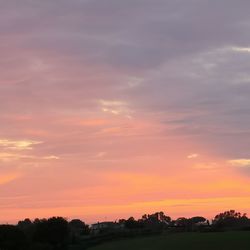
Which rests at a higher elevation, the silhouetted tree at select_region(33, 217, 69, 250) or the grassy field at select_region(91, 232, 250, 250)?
the silhouetted tree at select_region(33, 217, 69, 250)

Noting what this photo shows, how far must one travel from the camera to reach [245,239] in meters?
98.2

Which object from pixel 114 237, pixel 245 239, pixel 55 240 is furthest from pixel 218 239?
pixel 114 237

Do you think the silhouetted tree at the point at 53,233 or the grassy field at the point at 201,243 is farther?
the silhouetted tree at the point at 53,233

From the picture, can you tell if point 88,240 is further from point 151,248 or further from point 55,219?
point 151,248

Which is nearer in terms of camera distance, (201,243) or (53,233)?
(201,243)

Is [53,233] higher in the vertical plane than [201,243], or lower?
higher

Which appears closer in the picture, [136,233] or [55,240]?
[55,240]

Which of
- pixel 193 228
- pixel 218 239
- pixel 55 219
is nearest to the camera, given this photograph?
pixel 218 239

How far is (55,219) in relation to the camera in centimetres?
11712

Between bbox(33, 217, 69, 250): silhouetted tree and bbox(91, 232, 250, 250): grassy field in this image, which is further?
bbox(33, 217, 69, 250): silhouetted tree

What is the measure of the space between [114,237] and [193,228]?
19.3 meters

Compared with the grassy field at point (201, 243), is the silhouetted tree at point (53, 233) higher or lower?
higher

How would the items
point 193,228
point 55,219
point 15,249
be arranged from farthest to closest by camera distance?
point 193,228, point 55,219, point 15,249

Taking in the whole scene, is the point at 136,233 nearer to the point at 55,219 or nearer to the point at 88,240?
the point at 88,240
